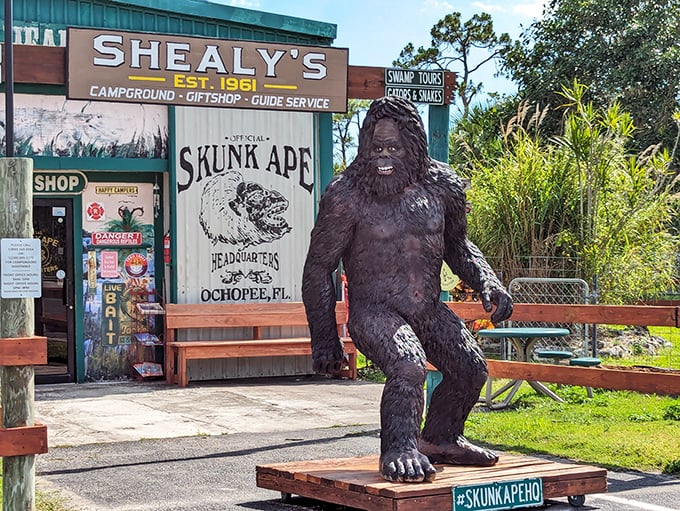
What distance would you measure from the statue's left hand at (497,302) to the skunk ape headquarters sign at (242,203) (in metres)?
7.51

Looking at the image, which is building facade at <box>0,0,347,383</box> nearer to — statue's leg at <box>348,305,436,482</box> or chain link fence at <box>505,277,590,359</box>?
chain link fence at <box>505,277,590,359</box>

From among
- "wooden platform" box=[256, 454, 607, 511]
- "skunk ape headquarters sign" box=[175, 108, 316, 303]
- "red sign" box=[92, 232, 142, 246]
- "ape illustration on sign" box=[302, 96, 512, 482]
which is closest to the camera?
"wooden platform" box=[256, 454, 607, 511]

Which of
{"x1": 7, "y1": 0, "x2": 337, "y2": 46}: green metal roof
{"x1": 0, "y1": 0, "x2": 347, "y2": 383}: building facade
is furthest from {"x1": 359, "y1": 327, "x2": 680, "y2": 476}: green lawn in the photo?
{"x1": 7, "y1": 0, "x2": 337, "y2": 46}: green metal roof

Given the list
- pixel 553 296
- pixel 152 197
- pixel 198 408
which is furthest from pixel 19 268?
pixel 553 296

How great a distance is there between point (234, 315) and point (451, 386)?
23.6 feet

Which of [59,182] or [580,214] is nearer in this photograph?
[59,182]

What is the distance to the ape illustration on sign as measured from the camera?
623 centimetres

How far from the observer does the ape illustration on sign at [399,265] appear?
6230 millimetres

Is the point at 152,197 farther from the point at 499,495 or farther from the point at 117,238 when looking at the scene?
the point at 499,495

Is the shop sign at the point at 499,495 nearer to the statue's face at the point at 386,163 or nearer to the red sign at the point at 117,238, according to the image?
the statue's face at the point at 386,163

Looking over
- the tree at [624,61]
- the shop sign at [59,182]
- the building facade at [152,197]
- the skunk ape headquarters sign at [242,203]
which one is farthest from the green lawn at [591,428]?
the tree at [624,61]

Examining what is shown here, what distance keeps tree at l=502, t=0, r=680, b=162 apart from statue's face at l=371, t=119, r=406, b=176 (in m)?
21.1

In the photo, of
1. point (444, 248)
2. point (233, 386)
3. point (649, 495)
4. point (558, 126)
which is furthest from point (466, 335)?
point (558, 126)

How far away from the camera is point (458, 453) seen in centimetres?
630
